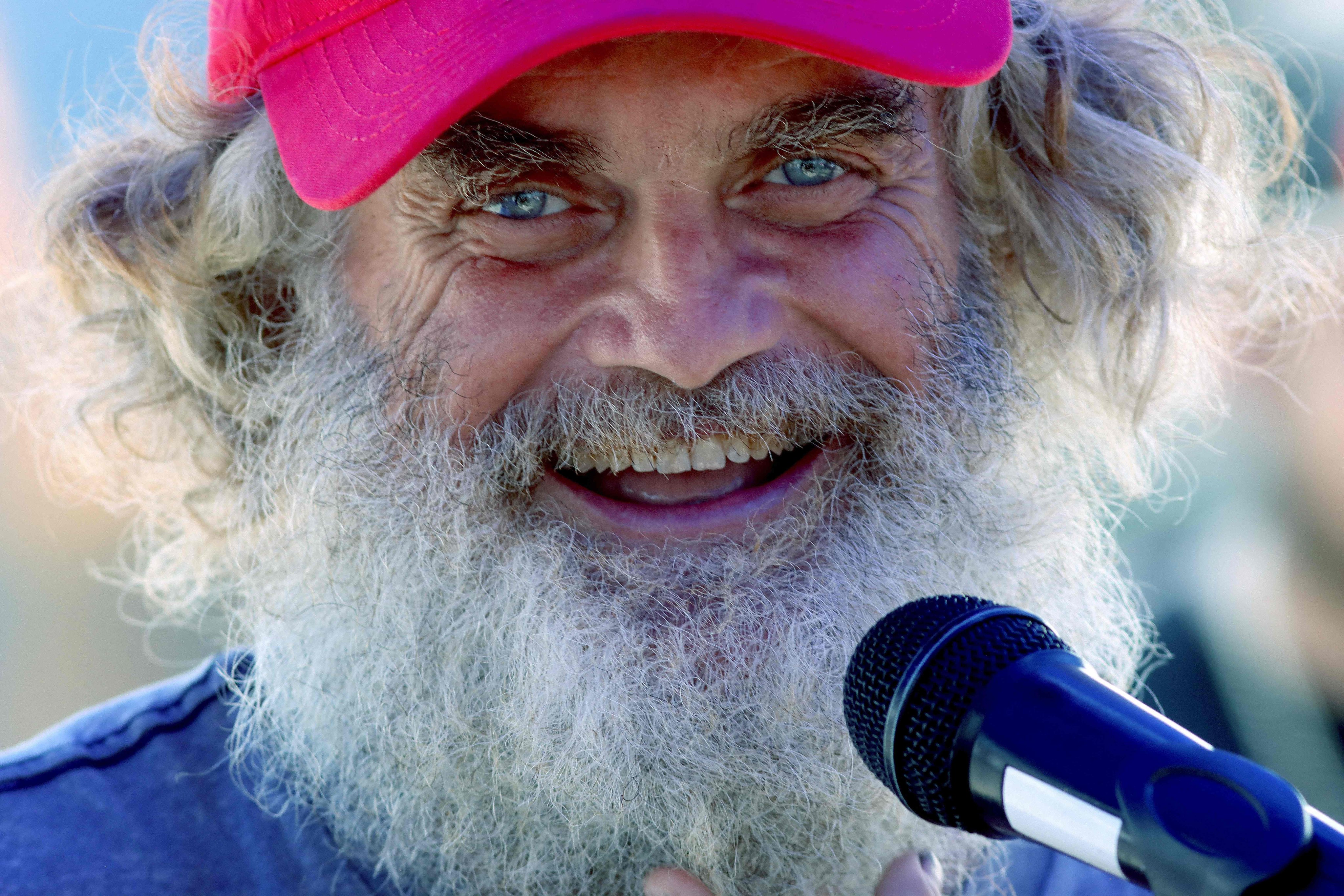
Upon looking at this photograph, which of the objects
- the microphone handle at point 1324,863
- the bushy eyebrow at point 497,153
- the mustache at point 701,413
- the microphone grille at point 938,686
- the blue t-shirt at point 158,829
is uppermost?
the bushy eyebrow at point 497,153

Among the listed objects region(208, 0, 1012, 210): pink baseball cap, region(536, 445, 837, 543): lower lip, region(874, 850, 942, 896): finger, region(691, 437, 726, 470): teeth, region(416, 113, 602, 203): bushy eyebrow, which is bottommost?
region(874, 850, 942, 896): finger

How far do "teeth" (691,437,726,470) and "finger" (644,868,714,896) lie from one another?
58 cm

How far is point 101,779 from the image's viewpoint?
1798mm

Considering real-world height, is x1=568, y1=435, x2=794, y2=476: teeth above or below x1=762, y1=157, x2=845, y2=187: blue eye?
below

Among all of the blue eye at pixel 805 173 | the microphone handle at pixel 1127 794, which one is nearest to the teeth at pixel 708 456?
the blue eye at pixel 805 173

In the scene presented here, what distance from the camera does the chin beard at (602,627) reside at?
1578 millimetres

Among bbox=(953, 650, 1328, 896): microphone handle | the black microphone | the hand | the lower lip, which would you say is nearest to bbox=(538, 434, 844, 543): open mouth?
the lower lip

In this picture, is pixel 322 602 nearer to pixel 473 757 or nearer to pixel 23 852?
pixel 473 757

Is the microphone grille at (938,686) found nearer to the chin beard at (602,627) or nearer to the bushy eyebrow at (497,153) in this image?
the chin beard at (602,627)

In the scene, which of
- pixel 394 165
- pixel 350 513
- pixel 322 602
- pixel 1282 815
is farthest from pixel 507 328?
pixel 1282 815

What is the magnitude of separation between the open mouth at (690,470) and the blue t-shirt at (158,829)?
2.47 feet

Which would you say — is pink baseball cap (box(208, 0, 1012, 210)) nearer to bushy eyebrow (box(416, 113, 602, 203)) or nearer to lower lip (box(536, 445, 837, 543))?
bushy eyebrow (box(416, 113, 602, 203))

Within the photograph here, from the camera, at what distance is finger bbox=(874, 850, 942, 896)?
1.57m

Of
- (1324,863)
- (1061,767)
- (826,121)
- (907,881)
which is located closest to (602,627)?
(907,881)
